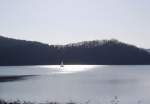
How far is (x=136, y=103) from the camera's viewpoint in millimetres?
50562

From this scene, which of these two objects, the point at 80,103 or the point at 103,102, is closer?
the point at 80,103

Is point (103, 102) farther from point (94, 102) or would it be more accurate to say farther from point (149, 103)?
point (149, 103)

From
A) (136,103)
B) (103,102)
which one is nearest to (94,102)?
(103,102)

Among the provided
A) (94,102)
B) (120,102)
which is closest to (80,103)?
(94,102)

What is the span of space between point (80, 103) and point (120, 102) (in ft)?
23.6

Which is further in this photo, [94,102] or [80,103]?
[94,102]

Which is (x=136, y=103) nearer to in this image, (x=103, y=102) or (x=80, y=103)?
(x=103, y=102)

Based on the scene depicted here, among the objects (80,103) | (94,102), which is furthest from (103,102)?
(80,103)

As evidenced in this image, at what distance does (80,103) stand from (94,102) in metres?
3.94

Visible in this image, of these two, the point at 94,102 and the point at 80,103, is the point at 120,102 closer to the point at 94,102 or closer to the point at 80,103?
the point at 94,102

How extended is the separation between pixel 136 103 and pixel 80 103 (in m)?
9.03

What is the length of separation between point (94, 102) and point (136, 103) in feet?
20.9

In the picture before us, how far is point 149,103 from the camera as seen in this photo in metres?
49.8

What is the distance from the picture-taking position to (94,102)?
5091cm
